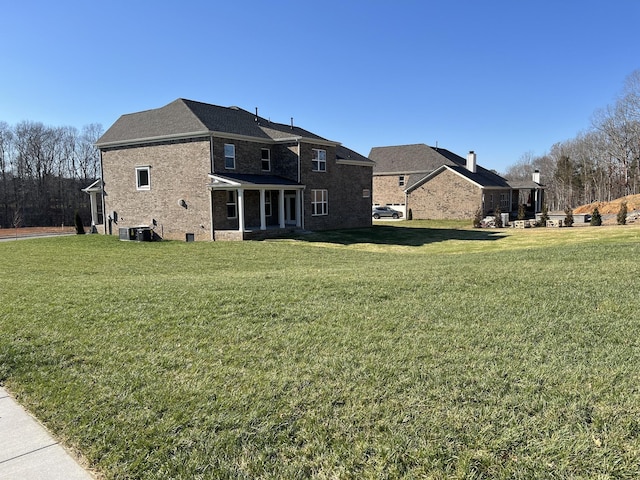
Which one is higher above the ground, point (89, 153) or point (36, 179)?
point (89, 153)

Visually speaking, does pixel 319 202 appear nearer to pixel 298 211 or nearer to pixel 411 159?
pixel 298 211

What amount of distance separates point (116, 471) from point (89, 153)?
206ft

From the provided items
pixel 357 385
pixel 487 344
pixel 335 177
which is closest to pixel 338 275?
pixel 487 344

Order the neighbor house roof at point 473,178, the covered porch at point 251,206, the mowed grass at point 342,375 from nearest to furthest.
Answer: the mowed grass at point 342,375 → the covered porch at point 251,206 → the neighbor house roof at point 473,178

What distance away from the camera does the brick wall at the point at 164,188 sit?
21.9m

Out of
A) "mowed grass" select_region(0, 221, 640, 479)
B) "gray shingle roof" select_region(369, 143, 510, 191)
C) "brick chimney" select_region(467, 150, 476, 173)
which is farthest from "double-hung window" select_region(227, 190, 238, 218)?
"brick chimney" select_region(467, 150, 476, 173)

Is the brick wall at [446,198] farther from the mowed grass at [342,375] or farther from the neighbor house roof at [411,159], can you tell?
the mowed grass at [342,375]

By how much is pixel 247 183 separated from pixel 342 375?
1751 centimetres

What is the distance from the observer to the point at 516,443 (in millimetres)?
2895

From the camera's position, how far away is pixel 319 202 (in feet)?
85.8

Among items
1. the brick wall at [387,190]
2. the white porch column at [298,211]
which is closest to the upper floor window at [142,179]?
the white porch column at [298,211]

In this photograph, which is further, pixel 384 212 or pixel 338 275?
pixel 384 212

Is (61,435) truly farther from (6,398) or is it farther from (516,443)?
(516,443)

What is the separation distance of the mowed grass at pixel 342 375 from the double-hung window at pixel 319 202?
1771cm
